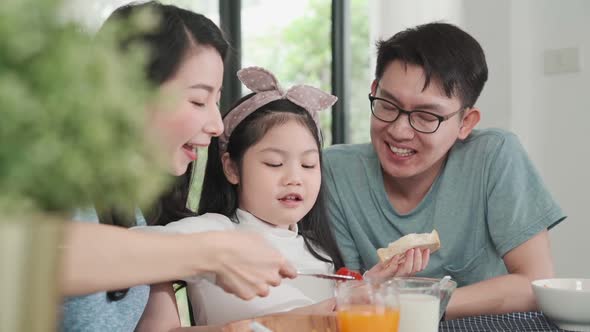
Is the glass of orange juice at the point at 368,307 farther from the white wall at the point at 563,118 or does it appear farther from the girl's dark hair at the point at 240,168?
the white wall at the point at 563,118

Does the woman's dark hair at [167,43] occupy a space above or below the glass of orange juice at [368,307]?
above

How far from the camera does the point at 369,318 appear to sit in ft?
3.64

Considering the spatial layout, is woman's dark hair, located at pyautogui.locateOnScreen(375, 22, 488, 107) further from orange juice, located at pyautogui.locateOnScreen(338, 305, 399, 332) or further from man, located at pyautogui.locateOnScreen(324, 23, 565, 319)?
orange juice, located at pyautogui.locateOnScreen(338, 305, 399, 332)

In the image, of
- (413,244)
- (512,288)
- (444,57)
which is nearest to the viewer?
(413,244)

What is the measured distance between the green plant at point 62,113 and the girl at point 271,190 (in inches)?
45.8

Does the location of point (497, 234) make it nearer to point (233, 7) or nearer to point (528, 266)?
point (528, 266)

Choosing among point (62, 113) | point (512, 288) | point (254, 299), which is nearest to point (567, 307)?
point (512, 288)

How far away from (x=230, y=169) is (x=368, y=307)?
79 cm

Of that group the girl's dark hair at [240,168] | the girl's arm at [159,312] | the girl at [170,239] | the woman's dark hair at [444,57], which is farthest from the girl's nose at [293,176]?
the woman's dark hair at [444,57]

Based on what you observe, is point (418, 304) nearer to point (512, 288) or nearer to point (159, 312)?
point (159, 312)

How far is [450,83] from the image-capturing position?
2035 mm

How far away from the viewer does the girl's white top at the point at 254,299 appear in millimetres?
1591

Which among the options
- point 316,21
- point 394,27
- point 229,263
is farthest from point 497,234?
point 316,21

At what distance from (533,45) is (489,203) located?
185 cm
